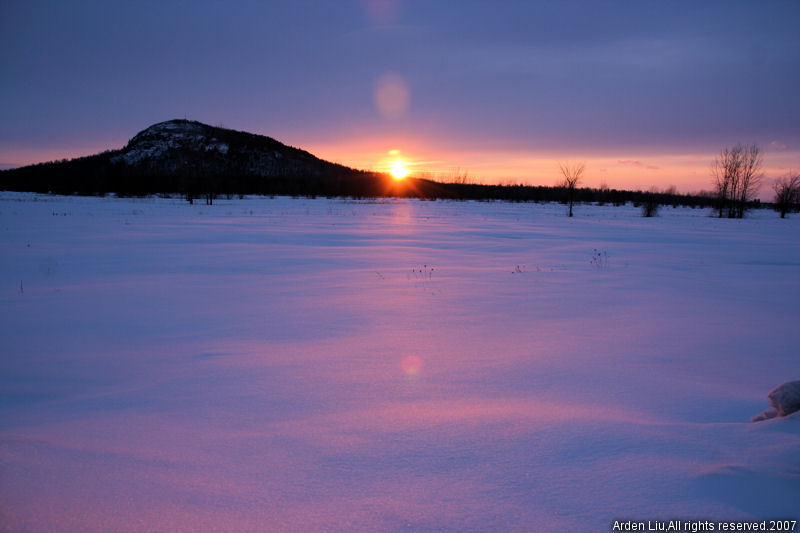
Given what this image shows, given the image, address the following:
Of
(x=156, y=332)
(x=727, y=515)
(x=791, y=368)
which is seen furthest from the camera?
(x=156, y=332)

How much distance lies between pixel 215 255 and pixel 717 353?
43.2 ft

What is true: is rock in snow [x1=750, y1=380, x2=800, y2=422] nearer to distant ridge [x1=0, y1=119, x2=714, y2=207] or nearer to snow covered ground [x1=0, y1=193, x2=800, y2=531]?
snow covered ground [x1=0, y1=193, x2=800, y2=531]

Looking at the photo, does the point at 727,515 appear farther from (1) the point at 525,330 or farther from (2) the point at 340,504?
(1) the point at 525,330

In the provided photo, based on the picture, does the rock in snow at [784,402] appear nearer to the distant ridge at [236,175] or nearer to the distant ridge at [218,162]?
the distant ridge at [236,175]

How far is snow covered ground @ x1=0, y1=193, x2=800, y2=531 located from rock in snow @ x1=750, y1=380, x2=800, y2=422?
0.45ft

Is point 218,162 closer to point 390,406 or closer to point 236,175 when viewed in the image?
point 236,175

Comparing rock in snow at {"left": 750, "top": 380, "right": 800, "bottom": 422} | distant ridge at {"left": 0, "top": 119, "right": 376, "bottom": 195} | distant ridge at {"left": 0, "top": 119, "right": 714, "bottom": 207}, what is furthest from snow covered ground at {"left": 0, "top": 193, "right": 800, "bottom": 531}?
distant ridge at {"left": 0, "top": 119, "right": 376, "bottom": 195}

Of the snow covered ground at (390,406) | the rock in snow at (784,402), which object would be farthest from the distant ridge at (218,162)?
the rock in snow at (784,402)

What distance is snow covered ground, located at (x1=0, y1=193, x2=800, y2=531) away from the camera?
242 cm

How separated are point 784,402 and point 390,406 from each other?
3.15 metres

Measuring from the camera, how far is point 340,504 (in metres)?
2.42

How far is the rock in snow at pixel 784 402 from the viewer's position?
331 centimetres

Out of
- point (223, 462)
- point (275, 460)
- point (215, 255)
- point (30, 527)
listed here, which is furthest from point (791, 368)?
point (215, 255)

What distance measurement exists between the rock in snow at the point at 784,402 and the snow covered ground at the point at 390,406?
0.45ft
